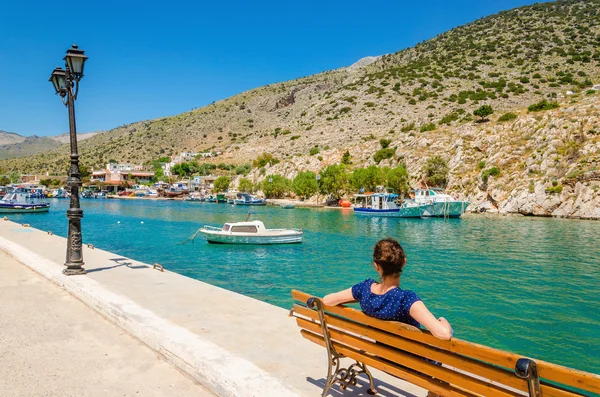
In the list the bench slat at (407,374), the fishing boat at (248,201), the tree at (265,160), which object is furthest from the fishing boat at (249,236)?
the tree at (265,160)

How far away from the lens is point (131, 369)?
5477mm

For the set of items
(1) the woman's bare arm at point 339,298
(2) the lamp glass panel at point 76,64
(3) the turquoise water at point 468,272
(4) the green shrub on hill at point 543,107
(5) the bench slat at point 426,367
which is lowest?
(3) the turquoise water at point 468,272

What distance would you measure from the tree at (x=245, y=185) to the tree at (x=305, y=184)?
19097 mm

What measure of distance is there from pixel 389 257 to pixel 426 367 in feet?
3.23

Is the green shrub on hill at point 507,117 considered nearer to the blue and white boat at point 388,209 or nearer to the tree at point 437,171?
the tree at point 437,171

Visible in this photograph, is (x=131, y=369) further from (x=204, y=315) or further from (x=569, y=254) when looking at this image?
(x=569, y=254)

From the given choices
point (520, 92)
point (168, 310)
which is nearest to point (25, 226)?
point (168, 310)

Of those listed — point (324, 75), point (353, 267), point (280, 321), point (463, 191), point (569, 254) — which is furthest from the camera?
point (324, 75)

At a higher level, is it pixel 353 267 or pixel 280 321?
pixel 280 321

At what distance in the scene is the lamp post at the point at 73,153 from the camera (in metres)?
10.8

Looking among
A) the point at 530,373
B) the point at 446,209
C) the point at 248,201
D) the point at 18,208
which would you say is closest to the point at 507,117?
the point at 446,209

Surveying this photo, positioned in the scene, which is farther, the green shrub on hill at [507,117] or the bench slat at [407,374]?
the green shrub on hill at [507,117]

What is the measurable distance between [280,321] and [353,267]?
47.2 feet

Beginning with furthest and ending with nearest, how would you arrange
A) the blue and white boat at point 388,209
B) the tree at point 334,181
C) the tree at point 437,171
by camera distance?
the tree at point 334,181, the tree at point 437,171, the blue and white boat at point 388,209
